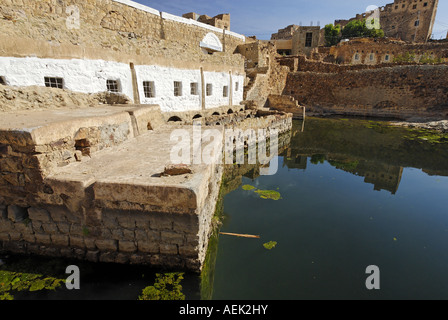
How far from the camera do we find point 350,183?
8867 millimetres

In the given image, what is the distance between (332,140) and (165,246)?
14121 mm

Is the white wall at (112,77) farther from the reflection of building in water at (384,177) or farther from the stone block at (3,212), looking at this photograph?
the reflection of building in water at (384,177)

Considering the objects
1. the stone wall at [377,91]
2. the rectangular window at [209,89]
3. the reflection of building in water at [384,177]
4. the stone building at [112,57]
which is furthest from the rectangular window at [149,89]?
the stone wall at [377,91]

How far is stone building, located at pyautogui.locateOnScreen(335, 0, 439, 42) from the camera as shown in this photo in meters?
37.8

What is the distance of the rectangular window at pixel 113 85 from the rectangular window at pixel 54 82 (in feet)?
5.39

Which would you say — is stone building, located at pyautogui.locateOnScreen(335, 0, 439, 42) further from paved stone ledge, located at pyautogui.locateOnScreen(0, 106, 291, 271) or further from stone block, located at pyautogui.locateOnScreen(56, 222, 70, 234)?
stone block, located at pyautogui.locateOnScreen(56, 222, 70, 234)

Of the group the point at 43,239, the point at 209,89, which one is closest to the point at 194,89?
the point at 209,89

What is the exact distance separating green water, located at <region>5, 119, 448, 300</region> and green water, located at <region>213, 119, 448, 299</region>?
0.07 ft

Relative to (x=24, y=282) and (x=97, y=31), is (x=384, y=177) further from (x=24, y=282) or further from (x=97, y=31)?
(x=97, y=31)

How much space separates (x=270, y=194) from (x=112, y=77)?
6964mm

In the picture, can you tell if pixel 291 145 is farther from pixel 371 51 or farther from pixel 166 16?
pixel 371 51

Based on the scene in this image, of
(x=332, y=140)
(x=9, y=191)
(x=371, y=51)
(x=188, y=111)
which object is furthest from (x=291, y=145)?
(x=371, y=51)

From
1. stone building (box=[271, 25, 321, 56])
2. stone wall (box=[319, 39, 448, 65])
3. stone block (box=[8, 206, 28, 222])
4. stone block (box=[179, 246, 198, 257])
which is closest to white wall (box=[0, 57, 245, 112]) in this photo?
stone block (box=[8, 206, 28, 222])

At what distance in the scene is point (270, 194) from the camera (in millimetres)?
7668
